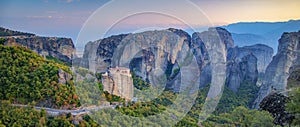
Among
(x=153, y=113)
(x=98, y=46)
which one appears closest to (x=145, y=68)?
(x=98, y=46)

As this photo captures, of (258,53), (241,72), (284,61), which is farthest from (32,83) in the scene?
(258,53)

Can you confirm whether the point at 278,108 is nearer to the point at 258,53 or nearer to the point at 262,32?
the point at 258,53

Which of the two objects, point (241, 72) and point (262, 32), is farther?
point (262, 32)

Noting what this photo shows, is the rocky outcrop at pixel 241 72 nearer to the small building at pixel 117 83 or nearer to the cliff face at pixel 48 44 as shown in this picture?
the cliff face at pixel 48 44

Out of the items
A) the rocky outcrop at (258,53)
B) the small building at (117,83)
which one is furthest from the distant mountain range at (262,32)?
the small building at (117,83)

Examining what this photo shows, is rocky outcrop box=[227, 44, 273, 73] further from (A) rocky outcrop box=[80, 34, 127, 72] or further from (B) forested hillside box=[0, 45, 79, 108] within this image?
(B) forested hillside box=[0, 45, 79, 108]
